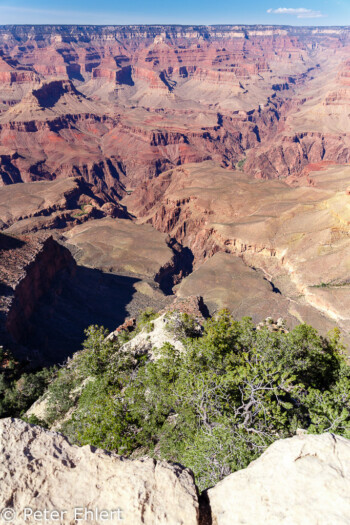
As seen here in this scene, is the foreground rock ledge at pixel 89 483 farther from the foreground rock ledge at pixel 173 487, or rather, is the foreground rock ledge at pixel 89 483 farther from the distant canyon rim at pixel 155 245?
the distant canyon rim at pixel 155 245

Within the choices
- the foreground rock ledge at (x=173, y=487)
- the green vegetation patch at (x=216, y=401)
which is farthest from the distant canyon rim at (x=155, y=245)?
the foreground rock ledge at (x=173, y=487)

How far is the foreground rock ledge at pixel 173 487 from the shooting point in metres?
8.66

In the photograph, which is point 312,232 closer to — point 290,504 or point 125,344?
point 125,344

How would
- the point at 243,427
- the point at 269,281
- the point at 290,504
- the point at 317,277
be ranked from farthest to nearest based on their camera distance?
1. the point at 269,281
2. the point at 317,277
3. the point at 243,427
4. the point at 290,504

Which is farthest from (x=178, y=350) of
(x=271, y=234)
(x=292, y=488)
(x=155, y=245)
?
(x=271, y=234)

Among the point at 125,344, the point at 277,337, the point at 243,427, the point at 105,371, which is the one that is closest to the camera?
the point at 243,427

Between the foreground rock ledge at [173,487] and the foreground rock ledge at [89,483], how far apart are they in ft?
0.08

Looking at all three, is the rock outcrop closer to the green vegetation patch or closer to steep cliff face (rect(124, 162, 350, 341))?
the green vegetation patch

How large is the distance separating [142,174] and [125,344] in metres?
149

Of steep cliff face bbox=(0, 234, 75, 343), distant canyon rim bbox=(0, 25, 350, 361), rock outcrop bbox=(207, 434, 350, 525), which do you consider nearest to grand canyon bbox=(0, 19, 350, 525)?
rock outcrop bbox=(207, 434, 350, 525)

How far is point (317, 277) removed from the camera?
217 feet

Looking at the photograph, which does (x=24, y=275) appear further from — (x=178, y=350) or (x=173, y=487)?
(x=173, y=487)

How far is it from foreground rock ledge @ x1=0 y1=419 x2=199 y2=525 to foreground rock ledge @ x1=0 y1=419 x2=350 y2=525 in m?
0.02

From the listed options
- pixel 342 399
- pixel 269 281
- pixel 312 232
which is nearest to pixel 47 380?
pixel 342 399
